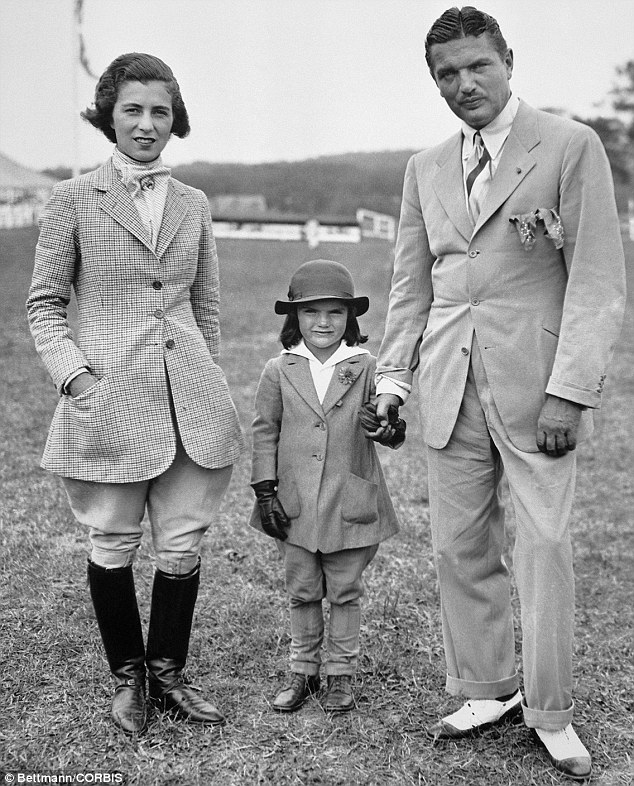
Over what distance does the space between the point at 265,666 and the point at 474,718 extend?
90cm

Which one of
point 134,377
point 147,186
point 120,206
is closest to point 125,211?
point 120,206

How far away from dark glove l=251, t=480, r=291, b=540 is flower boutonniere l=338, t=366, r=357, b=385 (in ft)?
1.38

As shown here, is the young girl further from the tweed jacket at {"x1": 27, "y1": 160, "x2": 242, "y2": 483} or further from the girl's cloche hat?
the tweed jacket at {"x1": 27, "y1": 160, "x2": 242, "y2": 483}

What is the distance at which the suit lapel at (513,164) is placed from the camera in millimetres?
2703

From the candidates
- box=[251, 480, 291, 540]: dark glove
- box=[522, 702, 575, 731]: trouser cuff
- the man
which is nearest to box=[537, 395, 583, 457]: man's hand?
the man

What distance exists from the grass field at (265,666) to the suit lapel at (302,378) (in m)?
1.01

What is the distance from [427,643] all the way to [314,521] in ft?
3.40

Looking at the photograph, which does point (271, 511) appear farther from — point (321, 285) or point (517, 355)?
point (517, 355)

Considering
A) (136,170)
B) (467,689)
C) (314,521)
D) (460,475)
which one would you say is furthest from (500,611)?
(136,170)

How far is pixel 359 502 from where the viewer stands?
3094mm

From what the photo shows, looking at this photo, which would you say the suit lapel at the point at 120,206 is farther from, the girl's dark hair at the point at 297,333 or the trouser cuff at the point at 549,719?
the trouser cuff at the point at 549,719

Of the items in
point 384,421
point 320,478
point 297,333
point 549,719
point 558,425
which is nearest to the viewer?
point 558,425

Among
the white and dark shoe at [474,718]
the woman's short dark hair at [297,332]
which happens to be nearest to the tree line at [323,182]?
the woman's short dark hair at [297,332]

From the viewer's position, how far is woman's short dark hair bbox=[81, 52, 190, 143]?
2.82 meters
